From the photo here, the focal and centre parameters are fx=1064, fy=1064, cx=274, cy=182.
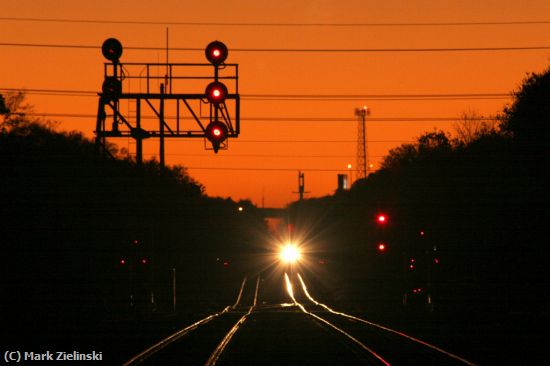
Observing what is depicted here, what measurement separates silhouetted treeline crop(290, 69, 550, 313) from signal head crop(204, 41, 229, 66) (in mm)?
20070

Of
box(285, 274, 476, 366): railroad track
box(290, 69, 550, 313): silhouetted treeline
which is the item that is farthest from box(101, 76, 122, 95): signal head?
box(290, 69, 550, 313): silhouetted treeline

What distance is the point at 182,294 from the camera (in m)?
Answer: 80.9

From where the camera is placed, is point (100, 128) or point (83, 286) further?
point (83, 286)

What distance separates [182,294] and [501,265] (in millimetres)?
35236

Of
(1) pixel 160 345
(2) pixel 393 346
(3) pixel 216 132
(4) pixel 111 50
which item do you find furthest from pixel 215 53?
(2) pixel 393 346

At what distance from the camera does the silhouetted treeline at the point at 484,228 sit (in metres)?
48.7

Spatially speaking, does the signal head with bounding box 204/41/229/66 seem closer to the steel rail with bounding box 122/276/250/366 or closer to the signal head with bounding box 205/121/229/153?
the signal head with bounding box 205/121/229/153

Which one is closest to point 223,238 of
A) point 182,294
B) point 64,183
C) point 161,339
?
point 182,294

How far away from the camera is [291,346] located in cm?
2730

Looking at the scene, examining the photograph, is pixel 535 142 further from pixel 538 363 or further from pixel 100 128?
pixel 538 363

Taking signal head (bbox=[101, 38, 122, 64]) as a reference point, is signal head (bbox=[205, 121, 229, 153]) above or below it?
below

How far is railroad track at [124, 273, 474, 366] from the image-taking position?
2300cm

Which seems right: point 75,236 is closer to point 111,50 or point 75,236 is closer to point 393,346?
point 111,50

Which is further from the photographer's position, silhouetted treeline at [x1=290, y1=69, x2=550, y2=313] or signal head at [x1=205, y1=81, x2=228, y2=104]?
silhouetted treeline at [x1=290, y1=69, x2=550, y2=313]
